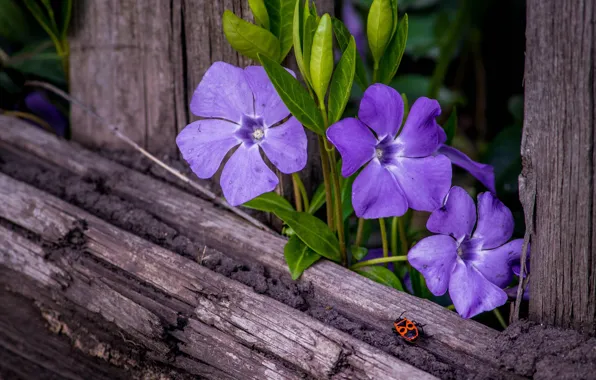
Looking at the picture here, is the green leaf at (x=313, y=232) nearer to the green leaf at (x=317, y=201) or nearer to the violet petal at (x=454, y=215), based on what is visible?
the green leaf at (x=317, y=201)

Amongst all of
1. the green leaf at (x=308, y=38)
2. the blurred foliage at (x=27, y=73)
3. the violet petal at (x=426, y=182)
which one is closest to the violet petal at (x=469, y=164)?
the violet petal at (x=426, y=182)

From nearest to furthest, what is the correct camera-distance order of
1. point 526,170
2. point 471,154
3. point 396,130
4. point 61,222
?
point 526,170
point 396,130
point 61,222
point 471,154

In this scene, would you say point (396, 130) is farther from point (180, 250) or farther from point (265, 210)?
point (180, 250)

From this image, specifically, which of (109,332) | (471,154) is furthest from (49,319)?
(471,154)

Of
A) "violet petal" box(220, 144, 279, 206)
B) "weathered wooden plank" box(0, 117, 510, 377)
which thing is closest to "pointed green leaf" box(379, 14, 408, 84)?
"violet petal" box(220, 144, 279, 206)

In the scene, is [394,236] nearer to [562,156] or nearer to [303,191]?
[303,191]

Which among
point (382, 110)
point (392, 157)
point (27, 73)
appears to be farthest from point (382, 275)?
point (27, 73)
